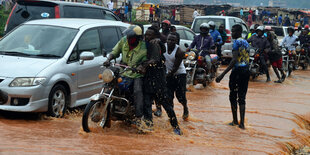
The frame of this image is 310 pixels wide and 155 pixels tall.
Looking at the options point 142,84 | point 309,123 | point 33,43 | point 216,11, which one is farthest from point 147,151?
point 216,11

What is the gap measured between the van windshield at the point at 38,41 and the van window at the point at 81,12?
280 centimetres

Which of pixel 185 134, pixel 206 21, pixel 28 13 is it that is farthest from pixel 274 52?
pixel 185 134

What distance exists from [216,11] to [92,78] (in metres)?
40.3

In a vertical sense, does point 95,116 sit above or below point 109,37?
below

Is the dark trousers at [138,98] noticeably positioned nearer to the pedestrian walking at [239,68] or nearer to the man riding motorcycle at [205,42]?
the pedestrian walking at [239,68]

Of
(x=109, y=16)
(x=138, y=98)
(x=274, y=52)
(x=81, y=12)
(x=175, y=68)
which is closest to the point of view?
(x=138, y=98)

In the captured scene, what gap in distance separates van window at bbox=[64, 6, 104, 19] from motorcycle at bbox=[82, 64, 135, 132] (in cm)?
463

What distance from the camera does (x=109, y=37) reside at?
8.66 meters

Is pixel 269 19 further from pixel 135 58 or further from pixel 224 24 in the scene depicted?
pixel 135 58

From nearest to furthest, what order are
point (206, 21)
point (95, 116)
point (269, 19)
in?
point (95, 116), point (206, 21), point (269, 19)

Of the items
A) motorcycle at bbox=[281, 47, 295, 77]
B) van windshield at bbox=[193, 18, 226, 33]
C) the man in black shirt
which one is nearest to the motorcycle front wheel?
the man in black shirt

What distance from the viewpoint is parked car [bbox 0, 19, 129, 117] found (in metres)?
6.58

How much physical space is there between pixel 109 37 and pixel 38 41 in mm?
1562

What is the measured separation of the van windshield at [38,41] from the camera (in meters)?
7.35
